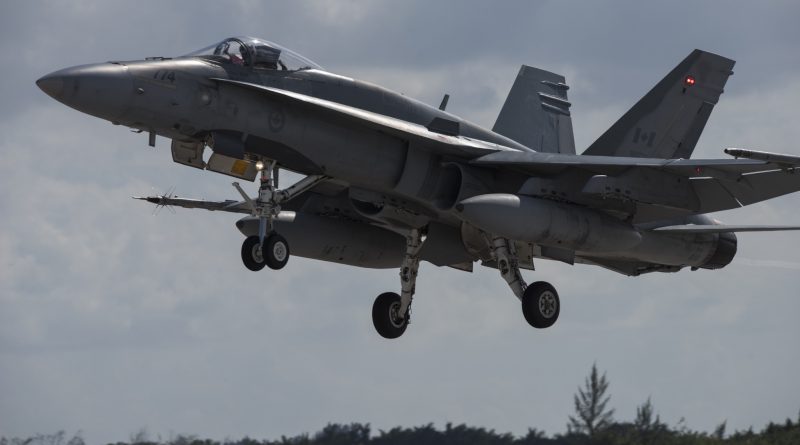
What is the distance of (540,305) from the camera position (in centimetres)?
2184

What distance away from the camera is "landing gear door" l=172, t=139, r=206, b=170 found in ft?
66.2

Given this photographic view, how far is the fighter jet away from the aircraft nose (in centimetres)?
2

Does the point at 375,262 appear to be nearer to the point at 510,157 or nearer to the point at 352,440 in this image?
the point at 510,157

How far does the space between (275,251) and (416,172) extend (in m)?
2.46

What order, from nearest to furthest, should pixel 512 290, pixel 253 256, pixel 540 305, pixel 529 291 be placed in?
pixel 253 256
pixel 540 305
pixel 529 291
pixel 512 290

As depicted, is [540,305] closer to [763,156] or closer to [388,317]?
[388,317]

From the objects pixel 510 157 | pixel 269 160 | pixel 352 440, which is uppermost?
pixel 510 157

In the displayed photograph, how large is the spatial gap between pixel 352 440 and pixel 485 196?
52.5 feet

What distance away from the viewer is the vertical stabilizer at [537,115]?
2575 cm

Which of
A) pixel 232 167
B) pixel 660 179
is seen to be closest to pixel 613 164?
pixel 660 179

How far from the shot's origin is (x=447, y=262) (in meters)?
22.7

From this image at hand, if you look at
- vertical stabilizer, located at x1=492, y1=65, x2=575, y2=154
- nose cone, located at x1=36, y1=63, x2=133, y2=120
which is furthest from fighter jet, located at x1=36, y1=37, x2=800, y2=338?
vertical stabilizer, located at x1=492, y1=65, x2=575, y2=154

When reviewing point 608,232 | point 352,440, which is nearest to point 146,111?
point 608,232

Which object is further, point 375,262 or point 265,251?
point 375,262
